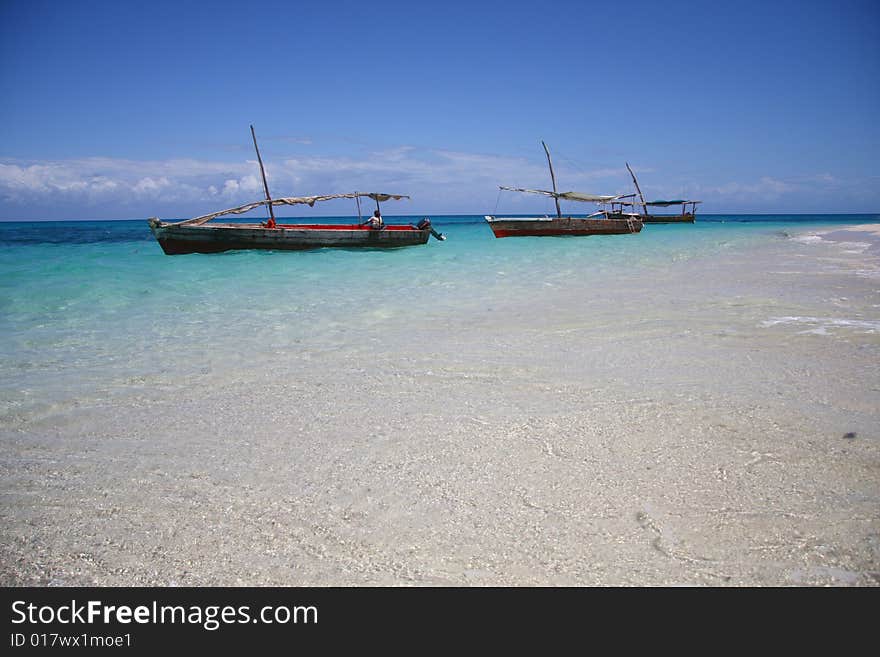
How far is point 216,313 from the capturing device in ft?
27.9

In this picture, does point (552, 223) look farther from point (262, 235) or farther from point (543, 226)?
point (262, 235)

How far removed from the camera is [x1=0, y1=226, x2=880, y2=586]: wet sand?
83.4 inches

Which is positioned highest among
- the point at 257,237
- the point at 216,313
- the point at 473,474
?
the point at 257,237

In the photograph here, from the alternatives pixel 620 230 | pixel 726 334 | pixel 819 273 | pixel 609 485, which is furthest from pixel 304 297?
pixel 620 230

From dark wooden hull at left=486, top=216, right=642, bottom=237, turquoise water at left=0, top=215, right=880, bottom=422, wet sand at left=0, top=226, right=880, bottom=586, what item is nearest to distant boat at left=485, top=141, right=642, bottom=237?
dark wooden hull at left=486, top=216, right=642, bottom=237

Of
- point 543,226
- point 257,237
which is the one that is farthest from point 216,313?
point 543,226

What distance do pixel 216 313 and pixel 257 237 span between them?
574 inches

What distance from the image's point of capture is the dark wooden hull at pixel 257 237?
69.8 feet

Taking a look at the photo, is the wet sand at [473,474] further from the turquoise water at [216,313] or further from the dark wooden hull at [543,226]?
the dark wooden hull at [543,226]

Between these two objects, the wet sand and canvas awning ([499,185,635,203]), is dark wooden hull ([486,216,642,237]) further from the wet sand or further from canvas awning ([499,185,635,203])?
the wet sand

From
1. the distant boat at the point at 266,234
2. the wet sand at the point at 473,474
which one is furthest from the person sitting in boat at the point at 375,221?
the wet sand at the point at 473,474

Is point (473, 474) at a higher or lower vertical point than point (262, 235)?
lower

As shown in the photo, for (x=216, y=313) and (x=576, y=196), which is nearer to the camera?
(x=216, y=313)
